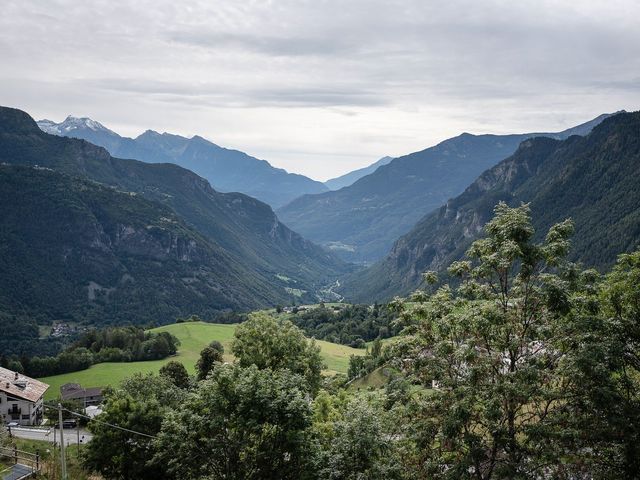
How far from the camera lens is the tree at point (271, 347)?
123ft

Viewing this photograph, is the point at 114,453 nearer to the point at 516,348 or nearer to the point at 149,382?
the point at 149,382

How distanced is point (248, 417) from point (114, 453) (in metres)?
17.3

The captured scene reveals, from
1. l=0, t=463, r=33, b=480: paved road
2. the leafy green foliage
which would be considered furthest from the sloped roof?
the leafy green foliage

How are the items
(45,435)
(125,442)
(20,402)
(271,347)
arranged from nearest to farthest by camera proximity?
(125,442) → (271,347) → (45,435) → (20,402)

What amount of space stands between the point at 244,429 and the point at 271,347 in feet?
54.2

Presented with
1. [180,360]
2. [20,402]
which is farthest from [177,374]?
[180,360]

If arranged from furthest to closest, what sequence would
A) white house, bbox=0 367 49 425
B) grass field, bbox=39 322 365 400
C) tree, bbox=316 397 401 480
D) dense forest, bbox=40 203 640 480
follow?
grass field, bbox=39 322 365 400 < white house, bbox=0 367 49 425 < tree, bbox=316 397 401 480 < dense forest, bbox=40 203 640 480

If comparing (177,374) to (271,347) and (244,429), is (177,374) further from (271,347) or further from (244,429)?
(244,429)

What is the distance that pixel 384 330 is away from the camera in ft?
499

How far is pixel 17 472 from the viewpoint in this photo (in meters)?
29.5

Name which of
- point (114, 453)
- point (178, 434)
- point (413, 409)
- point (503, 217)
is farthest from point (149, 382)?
point (503, 217)

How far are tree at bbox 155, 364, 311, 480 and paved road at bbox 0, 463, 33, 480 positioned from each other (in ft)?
37.7

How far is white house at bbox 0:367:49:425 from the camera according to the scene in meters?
76.1

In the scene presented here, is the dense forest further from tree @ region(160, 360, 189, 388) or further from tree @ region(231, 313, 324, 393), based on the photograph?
tree @ region(160, 360, 189, 388)
